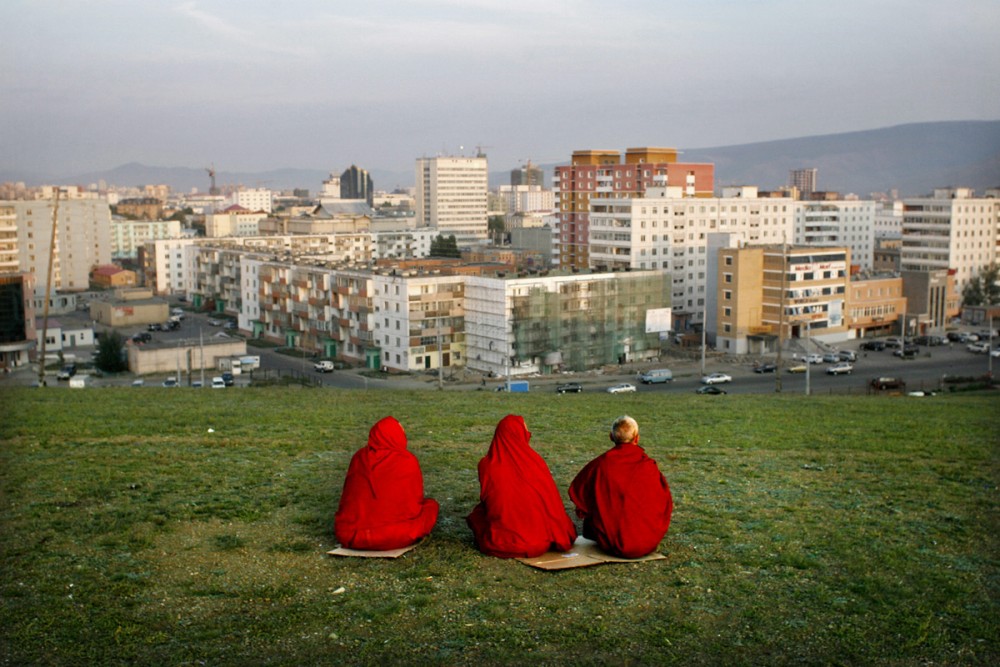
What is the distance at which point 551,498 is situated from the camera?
15.7ft

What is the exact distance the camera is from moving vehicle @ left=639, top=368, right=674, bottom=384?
98.8 feet

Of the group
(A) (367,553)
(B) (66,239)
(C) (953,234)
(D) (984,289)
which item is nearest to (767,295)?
(C) (953,234)

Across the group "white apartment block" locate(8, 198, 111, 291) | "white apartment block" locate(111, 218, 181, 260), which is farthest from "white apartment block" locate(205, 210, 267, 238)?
"white apartment block" locate(8, 198, 111, 291)

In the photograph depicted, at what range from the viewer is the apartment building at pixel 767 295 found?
36656 millimetres

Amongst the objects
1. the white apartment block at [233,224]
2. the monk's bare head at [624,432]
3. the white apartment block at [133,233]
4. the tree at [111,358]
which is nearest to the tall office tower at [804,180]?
the white apartment block at [233,224]

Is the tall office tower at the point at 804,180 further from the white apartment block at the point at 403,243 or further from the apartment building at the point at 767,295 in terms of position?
the apartment building at the point at 767,295

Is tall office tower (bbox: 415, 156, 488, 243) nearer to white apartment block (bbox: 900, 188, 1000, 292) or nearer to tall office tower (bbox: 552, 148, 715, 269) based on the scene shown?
tall office tower (bbox: 552, 148, 715, 269)

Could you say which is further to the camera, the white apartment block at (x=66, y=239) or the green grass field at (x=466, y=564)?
the white apartment block at (x=66, y=239)

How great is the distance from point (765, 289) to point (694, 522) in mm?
33169

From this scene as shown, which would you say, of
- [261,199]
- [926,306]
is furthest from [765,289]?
[261,199]

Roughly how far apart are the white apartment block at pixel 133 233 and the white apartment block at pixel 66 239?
15849 millimetres

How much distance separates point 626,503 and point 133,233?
276 ft

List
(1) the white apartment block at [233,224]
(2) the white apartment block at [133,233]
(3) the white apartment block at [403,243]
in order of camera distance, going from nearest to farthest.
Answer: (3) the white apartment block at [403,243] < (1) the white apartment block at [233,224] < (2) the white apartment block at [133,233]

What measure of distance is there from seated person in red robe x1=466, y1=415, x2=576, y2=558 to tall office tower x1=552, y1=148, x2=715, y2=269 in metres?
47.1
